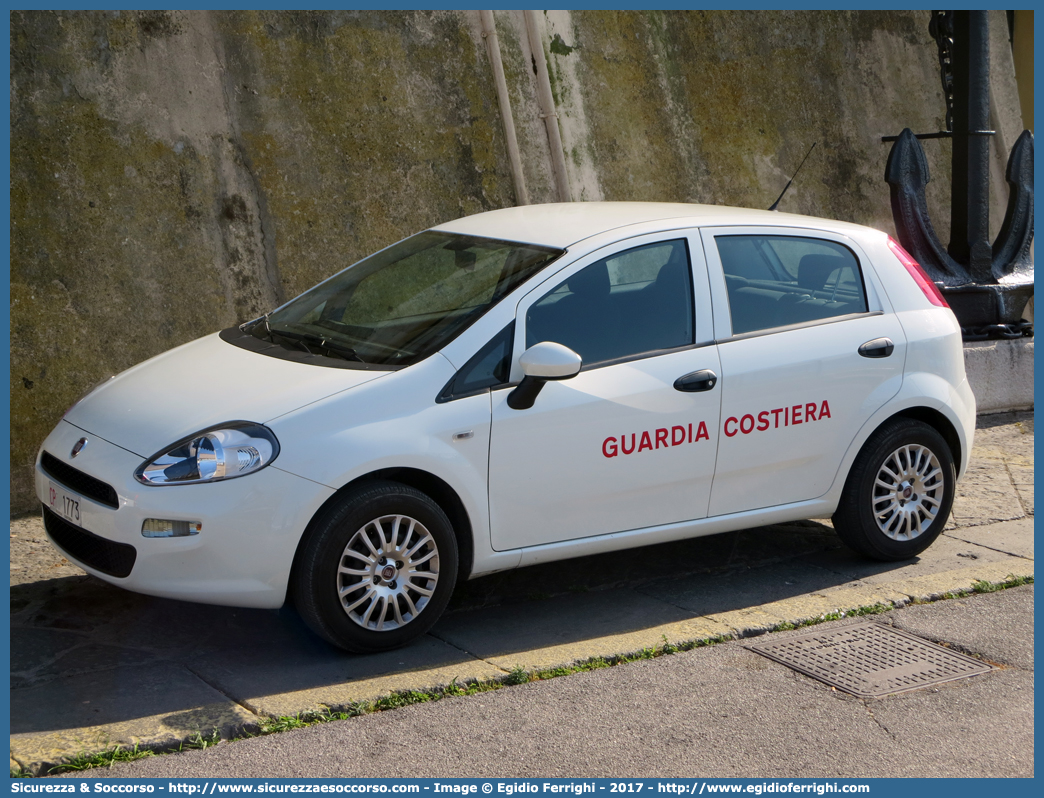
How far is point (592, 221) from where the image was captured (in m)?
5.37

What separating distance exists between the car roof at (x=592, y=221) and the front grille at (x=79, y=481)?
6.86 ft

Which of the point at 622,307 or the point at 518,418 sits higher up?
the point at 622,307

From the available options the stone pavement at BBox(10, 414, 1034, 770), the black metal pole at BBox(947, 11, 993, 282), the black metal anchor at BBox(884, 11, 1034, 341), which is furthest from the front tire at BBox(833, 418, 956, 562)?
the black metal pole at BBox(947, 11, 993, 282)

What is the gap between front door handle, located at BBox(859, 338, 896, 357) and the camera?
17.9ft

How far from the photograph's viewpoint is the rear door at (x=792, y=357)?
519 centimetres

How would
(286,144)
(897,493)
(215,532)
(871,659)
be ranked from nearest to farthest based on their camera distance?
(215,532), (871,659), (897,493), (286,144)

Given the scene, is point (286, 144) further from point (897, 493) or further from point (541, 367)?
point (897, 493)

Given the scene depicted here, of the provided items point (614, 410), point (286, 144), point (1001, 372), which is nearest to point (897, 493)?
point (614, 410)

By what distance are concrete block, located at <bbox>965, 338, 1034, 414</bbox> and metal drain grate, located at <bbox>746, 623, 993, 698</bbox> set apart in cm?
472

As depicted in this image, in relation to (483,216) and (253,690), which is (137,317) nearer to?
(483,216)

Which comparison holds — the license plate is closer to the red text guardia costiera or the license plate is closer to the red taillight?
the red text guardia costiera

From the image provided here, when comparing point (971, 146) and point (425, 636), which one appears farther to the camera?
point (971, 146)

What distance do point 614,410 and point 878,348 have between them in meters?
1.49
